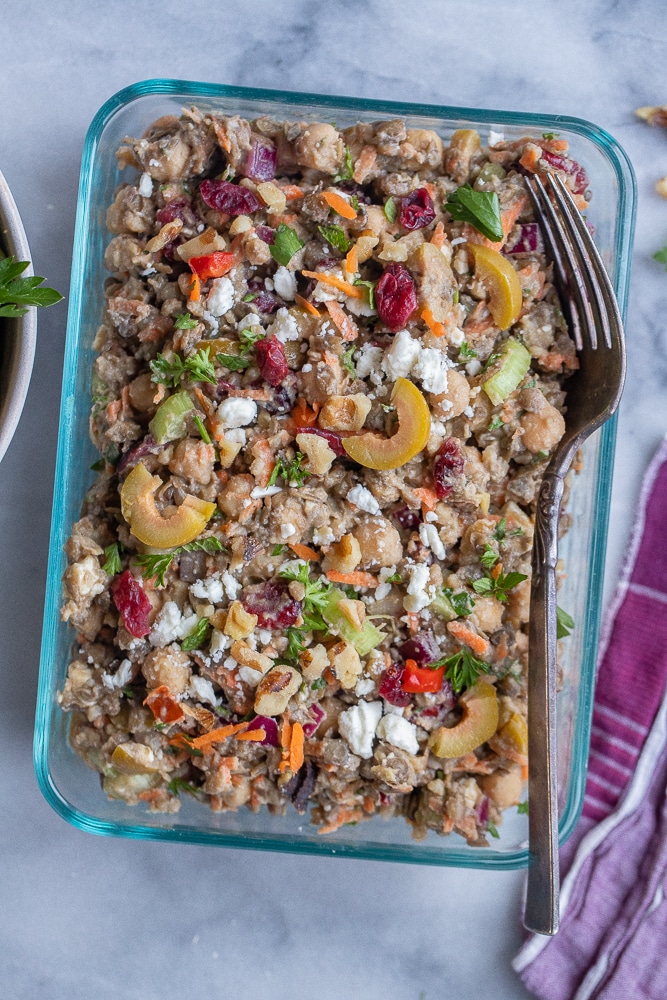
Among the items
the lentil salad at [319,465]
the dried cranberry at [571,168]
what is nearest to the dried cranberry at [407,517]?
the lentil salad at [319,465]

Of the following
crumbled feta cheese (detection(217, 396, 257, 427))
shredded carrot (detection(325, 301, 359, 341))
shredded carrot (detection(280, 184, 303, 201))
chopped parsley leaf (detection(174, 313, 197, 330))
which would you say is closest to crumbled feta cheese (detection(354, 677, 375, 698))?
crumbled feta cheese (detection(217, 396, 257, 427))

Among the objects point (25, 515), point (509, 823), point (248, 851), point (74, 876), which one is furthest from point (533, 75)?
point (74, 876)

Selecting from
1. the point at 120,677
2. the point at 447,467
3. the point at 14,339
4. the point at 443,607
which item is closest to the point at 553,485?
the point at 447,467

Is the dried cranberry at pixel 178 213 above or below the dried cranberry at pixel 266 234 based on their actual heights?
above

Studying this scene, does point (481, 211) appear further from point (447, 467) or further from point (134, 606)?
point (134, 606)

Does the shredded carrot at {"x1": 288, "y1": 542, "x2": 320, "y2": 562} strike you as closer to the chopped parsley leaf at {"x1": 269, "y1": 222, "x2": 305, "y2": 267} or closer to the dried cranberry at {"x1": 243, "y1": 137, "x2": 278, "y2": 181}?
the chopped parsley leaf at {"x1": 269, "y1": 222, "x2": 305, "y2": 267}

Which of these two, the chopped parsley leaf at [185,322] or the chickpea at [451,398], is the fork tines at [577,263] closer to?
the chickpea at [451,398]

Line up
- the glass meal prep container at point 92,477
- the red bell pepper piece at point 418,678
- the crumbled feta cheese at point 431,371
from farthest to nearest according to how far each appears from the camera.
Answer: the glass meal prep container at point 92,477 < the red bell pepper piece at point 418,678 < the crumbled feta cheese at point 431,371
